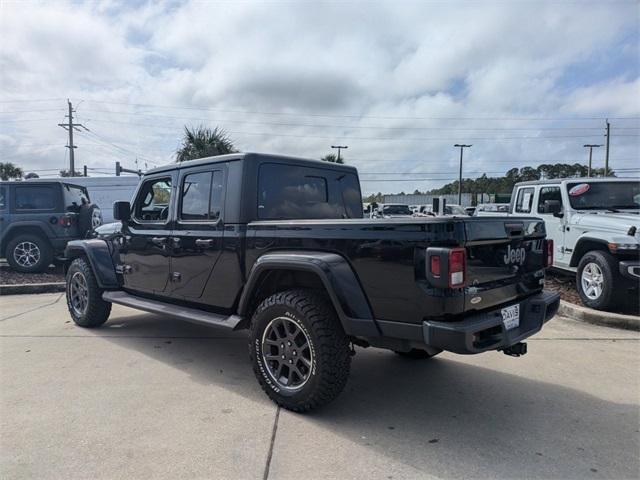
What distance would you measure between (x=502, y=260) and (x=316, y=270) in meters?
1.28

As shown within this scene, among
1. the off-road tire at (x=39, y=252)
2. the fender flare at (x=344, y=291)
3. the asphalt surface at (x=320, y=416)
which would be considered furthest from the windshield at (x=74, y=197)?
the fender flare at (x=344, y=291)

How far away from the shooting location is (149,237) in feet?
15.3

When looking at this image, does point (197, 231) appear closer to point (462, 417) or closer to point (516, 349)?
point (462, 417)

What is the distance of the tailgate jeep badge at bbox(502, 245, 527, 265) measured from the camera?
3.16m

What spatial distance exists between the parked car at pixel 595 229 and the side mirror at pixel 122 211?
5.95 m

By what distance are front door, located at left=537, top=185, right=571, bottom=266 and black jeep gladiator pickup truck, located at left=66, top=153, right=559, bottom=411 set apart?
12.8ft

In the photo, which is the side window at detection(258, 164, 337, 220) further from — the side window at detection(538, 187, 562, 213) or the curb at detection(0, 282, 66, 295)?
the curb at detection(0, 282, 66, 295)

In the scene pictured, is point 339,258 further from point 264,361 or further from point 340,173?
point 340,173

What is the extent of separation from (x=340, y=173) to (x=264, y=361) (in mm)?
2146

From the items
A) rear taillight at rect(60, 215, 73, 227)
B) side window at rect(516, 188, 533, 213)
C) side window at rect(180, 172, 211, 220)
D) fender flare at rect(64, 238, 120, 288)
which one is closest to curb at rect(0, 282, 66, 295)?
rear taillight at rect(60, 215, 73, 227)

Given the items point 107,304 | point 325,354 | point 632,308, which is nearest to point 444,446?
point 325,354

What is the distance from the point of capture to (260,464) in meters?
2.64

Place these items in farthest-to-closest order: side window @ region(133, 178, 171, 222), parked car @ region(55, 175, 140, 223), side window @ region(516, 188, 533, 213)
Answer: parked car @ region(55, 175, 140, 223) < side window @ region(516, 188, 533, 213) < side window @ region(133, 178, 171, 222)

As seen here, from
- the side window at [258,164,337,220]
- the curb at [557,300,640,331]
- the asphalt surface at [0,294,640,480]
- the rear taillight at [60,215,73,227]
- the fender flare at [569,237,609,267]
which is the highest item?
the side window at [258,164,337,220]
